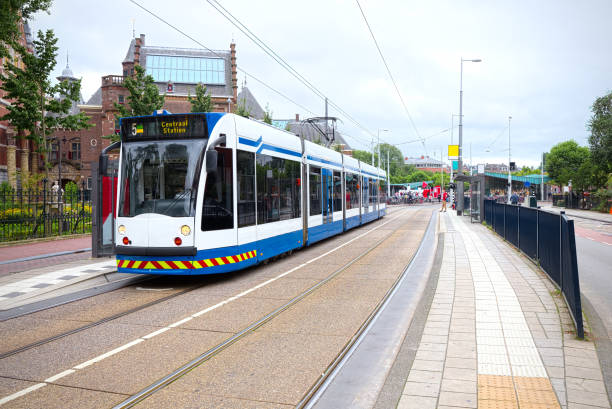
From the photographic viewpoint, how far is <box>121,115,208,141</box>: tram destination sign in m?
8.80

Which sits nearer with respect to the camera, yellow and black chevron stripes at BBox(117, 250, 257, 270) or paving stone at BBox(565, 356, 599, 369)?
paving stone at BBox(565, 356, 599, 369)

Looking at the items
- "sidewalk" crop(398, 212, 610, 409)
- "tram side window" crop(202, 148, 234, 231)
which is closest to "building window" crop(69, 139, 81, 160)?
"tram side window" crop(202, 148, 234, 231)

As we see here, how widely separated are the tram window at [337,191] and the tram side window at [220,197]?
8566 mm

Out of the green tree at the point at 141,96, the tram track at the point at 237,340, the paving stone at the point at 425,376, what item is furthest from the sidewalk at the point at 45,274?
the green tree at the point at 141,96

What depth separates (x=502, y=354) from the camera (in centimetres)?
498

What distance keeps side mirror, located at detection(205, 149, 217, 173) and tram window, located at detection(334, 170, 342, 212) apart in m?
9.38

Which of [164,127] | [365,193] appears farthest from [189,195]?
[365,193]

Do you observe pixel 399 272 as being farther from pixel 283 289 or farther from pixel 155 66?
pixel 155 66

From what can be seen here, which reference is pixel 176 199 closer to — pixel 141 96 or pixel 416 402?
pixel 416 402

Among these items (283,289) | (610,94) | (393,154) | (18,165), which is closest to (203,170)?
(283,289)

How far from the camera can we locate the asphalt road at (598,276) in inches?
291

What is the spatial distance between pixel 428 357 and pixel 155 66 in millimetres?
58476

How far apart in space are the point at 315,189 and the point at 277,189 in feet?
11.5

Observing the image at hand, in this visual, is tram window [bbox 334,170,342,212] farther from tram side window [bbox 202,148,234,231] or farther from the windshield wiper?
the windshield wiper
